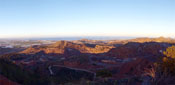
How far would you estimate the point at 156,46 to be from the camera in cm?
3425

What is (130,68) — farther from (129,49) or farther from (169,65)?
(129,49)

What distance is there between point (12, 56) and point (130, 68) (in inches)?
1050

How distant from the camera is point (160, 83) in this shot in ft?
19.2

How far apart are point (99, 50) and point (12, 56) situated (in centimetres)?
2187

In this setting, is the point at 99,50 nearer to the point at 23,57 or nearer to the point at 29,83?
the point at 23,57

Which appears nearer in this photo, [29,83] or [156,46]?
[29,83]

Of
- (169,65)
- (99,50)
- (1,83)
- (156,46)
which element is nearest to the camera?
(1,83)

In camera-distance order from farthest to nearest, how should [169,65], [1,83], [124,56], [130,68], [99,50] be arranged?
[99,50]
[124,56]
[130,68]
[169,65]
[1,83]

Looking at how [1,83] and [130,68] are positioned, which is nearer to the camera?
[1,83]

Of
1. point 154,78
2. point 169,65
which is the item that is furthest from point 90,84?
point 169,65

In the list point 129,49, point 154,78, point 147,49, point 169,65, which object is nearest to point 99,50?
point 129,49

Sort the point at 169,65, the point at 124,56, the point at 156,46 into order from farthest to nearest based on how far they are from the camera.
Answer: the point at 156,46 → the point at 124,56 → the point at 169,65

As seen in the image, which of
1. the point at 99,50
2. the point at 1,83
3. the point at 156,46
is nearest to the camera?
the point at 1,83

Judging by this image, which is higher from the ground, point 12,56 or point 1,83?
point 1,83
